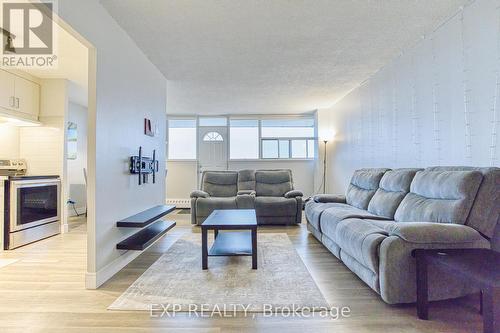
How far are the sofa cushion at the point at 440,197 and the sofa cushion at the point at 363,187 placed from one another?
0.75 m

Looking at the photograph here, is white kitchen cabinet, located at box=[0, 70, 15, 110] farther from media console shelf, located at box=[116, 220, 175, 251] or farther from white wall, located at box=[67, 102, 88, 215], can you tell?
media console shelf, located at box=[116, 220, 175, 251]

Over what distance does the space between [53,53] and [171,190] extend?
13.7 feet

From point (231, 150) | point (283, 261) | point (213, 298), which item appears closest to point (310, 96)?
point (231, 150)

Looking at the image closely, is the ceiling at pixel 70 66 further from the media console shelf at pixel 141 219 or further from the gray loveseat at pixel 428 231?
the gray loveseat at pixel 428 231

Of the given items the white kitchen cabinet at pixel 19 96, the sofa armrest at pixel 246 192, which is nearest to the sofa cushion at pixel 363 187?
the sofa armrest at pixel 246 192

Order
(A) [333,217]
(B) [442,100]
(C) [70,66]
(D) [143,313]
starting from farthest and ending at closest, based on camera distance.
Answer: (C) [70,66]
(A) [333,217]
(B) [442,100]
(D) [143,313]

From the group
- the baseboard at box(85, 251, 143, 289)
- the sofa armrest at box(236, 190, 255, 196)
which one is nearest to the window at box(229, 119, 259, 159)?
the sofa armrest at box(236, 190, 255, 196)

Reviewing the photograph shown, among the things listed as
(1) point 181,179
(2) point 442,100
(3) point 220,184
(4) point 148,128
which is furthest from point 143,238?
(1) point 181,179

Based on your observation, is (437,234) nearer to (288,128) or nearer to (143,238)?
(143,238)

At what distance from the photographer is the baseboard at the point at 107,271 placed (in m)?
2.33

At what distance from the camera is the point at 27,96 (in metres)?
4.16

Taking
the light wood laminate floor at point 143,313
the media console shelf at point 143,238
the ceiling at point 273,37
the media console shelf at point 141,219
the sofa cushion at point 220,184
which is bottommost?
the light wood laminate floor at point 143,313

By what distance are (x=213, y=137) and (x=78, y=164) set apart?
10.0 feet

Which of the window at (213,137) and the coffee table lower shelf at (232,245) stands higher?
the window at (213,137)
